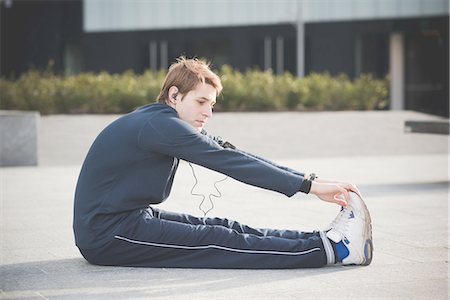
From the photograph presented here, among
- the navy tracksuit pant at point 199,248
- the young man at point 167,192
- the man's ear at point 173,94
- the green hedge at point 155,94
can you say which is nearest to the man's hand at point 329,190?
the young man at point 167,192

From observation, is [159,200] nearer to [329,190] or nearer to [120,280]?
[120,280]

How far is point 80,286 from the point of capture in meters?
5.20

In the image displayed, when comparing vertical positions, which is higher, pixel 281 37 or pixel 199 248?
pixel 281 37

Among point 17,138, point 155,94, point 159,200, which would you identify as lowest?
point 17,138

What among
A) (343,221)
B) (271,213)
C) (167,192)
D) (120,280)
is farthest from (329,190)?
(271,213)

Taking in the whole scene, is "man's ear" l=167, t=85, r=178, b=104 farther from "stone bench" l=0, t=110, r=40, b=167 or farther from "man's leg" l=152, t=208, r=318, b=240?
"stone bench" l=0, t=110, r=40, b=167

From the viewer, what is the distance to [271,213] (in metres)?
8.84

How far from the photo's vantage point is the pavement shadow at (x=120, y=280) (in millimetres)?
5012

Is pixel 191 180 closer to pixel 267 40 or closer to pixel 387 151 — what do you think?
pixel 387 151

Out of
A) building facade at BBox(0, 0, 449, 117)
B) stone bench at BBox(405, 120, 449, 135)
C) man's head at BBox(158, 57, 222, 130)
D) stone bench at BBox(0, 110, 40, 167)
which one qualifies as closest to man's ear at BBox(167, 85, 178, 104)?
man's head at BBox(158, 57, 222, 130)

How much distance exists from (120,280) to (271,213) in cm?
362

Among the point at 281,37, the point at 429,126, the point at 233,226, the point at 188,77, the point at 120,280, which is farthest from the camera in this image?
the point at 281,37

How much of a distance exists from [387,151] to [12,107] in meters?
9.49

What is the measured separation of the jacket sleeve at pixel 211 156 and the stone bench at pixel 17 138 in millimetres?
9558
